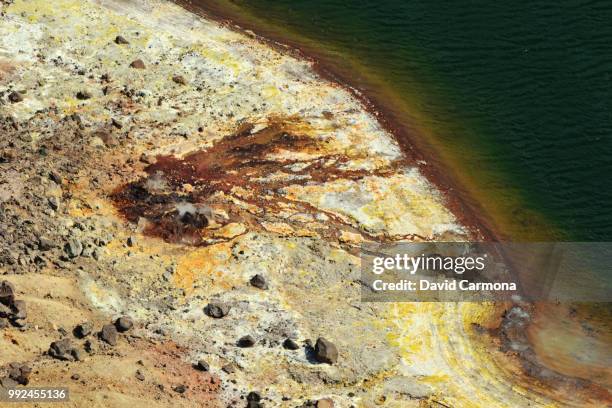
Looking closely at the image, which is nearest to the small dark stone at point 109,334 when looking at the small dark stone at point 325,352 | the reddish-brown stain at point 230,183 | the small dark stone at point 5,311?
the small dark stone at point 5,311

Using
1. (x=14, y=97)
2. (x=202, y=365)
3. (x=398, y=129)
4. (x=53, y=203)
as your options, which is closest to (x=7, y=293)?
(x=53, y=203)

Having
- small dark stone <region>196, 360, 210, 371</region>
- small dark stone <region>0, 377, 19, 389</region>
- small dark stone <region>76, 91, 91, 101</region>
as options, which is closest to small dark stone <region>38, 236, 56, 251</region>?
small dark stone <region>0, 377, 19, 389</region>

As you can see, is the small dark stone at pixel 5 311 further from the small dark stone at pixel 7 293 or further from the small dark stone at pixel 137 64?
the small dark stone at pixel 137 64

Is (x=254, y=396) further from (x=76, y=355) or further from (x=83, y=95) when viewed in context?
(x=83, y=95)

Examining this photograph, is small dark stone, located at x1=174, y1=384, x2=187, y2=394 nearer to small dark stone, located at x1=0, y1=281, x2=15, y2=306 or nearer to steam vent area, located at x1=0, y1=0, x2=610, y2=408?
steam vent area, located at x1=0, y1=0, x2=610, y2=408

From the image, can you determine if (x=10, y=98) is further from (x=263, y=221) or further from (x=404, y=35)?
(x=404, y=35)

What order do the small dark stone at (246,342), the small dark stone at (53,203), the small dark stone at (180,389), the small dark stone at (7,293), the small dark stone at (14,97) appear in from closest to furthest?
the small dark stone at (180,389) < the small dark stone at (7,293) < the small dark stone at (246,342) < the small dark stone at (53,203) < the small dark stone at (14,97)

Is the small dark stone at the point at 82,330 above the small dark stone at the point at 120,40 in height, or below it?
below
